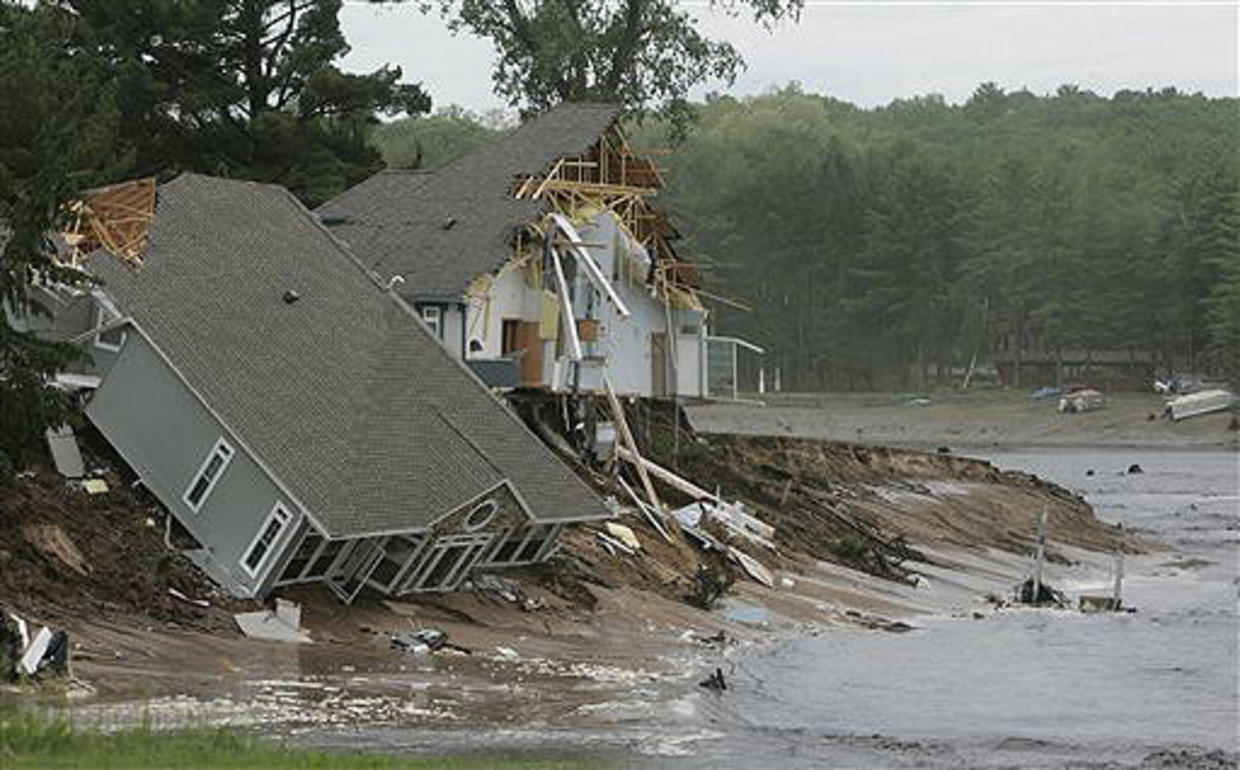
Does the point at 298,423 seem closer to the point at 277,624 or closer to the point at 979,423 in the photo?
the point at 277,624

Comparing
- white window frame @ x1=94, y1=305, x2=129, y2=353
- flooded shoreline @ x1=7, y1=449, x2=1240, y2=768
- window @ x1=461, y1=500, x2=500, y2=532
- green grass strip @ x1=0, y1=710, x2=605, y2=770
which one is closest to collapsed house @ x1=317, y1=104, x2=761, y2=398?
flooded shoreline @ x1=7, y1=449, x2=1240, y2=768

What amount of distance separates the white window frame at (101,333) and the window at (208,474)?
104 inches

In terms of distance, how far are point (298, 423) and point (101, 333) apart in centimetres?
360

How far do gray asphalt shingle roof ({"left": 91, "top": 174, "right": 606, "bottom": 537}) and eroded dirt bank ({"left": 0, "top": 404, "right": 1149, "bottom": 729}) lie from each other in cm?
188

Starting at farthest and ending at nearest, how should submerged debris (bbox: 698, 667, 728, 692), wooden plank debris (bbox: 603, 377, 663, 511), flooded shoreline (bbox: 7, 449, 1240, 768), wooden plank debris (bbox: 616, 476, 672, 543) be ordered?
wooden plank debris (bbox: 603, 377, 663, 511) < wooden plank debris (bbox: 616, 476, 672, 543) < submerged debris (bbox: 698, 667, 728, 692) < flooded shoreline (bbox: 7, 449, 1240, 768)

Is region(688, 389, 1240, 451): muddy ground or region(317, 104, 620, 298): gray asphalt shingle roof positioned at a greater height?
region(317, 104, 620, 298): gray asphalt shingle roof

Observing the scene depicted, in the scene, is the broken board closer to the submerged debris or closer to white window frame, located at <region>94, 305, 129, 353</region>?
white window frame, located at <region>94, 305, 129, 353</region>

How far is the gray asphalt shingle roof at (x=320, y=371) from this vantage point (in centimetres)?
4044

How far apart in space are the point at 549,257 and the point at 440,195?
162 inches

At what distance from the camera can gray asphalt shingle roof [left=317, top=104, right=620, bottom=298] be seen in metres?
56.3

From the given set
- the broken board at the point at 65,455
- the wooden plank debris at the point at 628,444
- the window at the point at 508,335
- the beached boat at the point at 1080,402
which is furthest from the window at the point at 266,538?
the beached boat at the point at 1080,402

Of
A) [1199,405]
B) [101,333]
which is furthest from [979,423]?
[101,333]

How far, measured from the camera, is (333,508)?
39.5 metres

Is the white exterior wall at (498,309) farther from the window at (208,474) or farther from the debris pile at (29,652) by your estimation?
the debris pile at (29,652)
